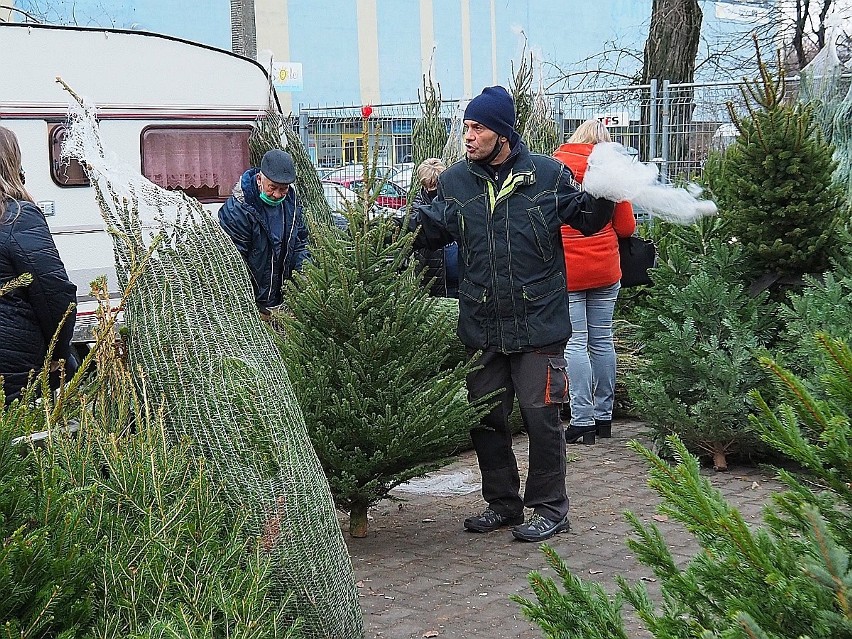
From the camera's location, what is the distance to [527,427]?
17.2ft

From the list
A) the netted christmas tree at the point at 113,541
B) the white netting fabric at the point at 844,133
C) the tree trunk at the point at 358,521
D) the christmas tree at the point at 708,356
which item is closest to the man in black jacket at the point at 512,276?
the tree trunk at the point at 358,521

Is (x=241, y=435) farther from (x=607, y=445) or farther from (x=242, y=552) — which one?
(x=607, y=445)

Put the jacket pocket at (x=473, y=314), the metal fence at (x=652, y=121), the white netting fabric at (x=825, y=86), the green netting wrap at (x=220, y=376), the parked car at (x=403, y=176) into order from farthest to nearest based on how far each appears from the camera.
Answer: the parked car at (x=403, y=176) < the metal fence at (x=652, y=121) < the white netting fabric at (x=825, y=86) < the jacket pocket at (x=473, y=314) < the green netting wrap at (x=220, y=376)

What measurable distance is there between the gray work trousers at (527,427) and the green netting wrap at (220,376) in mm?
1745

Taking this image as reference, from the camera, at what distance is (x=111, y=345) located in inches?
128

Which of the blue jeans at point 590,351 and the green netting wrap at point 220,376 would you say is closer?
the green netting wrap at point 220,376

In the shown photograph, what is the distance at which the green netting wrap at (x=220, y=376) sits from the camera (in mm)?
3312

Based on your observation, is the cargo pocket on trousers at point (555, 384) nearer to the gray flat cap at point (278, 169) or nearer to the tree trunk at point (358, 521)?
Result: the tree trunk at point (358, 521)

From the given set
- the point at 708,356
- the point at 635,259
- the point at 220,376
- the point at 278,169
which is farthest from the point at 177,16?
the point at 220,376

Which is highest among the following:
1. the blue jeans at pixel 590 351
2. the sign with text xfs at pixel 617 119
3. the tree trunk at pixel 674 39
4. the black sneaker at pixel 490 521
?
the tree trunk at pixel 674 39

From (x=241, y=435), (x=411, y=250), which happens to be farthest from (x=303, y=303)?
(x=241, y=435)

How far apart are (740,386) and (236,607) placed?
458 cm

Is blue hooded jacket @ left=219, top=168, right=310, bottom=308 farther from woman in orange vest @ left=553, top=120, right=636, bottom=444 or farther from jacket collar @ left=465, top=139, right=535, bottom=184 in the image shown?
jacket collar @ left=465, top=139, right=535, bottom=184

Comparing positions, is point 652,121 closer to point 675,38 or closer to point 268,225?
point 675,38
